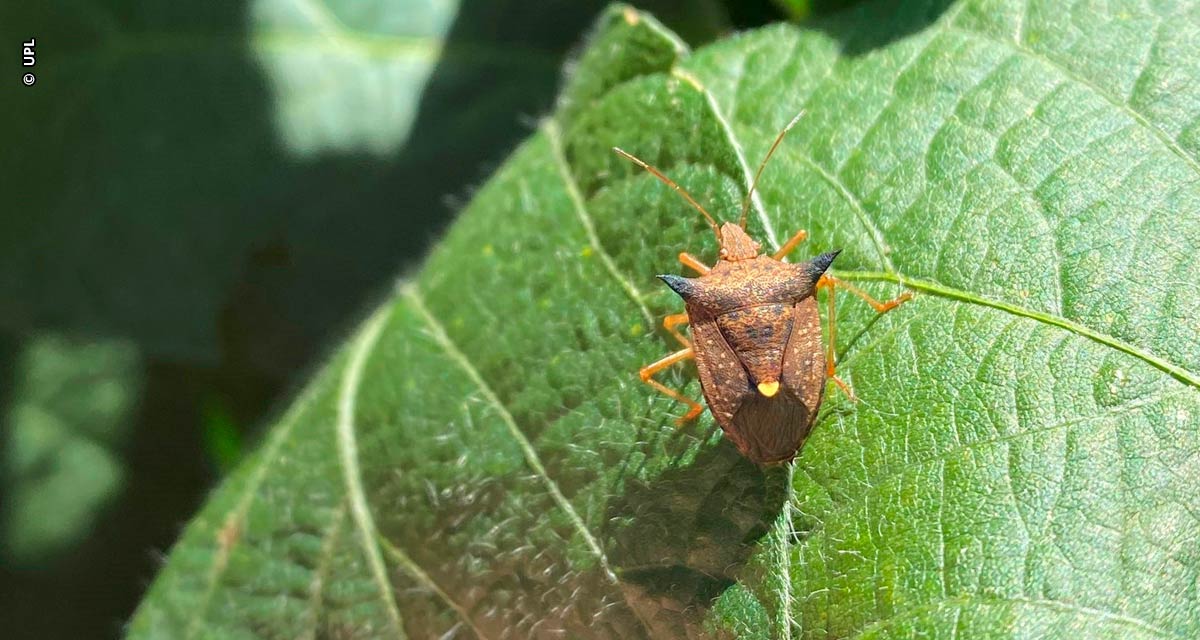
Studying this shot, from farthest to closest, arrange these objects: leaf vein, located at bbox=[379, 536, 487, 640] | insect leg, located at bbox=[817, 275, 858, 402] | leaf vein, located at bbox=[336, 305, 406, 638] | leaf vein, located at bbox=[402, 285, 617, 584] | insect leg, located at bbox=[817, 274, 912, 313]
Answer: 1. leaf vein, located at bbox=[336, 305, 406, 638]
2. leaf vein, located at bbox=[379, 536, 487, 640]
3. leaf vein, located at bbox=[402, 285, 617, 584]
4. insect leg, located at bbox=[817, 275, 858, 402]
5. insect leg, located at bbox=[817, 274, 912, 313]

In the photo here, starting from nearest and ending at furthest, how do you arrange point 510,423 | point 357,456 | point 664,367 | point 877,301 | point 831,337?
point 877,301 → point 831,337 → point 664,367 → point 510,423 → point 357,456

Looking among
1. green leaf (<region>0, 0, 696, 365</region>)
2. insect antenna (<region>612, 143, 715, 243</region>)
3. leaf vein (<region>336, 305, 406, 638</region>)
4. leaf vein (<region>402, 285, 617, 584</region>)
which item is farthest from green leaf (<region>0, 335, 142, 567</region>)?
insect antenna (<region>612, 143, 715, 243</region>)

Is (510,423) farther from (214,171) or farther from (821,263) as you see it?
(214,171)

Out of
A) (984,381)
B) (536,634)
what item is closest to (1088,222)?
(984,381)

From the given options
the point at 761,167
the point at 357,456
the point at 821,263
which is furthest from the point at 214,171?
the point at 821,263

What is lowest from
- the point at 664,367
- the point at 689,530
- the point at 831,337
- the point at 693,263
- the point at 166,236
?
the point at 689,530

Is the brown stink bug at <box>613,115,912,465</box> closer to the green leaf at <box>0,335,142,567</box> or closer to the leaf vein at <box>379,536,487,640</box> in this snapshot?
the leaf vein at <box>379,536,487,640</box>

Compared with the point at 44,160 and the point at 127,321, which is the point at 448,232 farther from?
the point at 44,160
